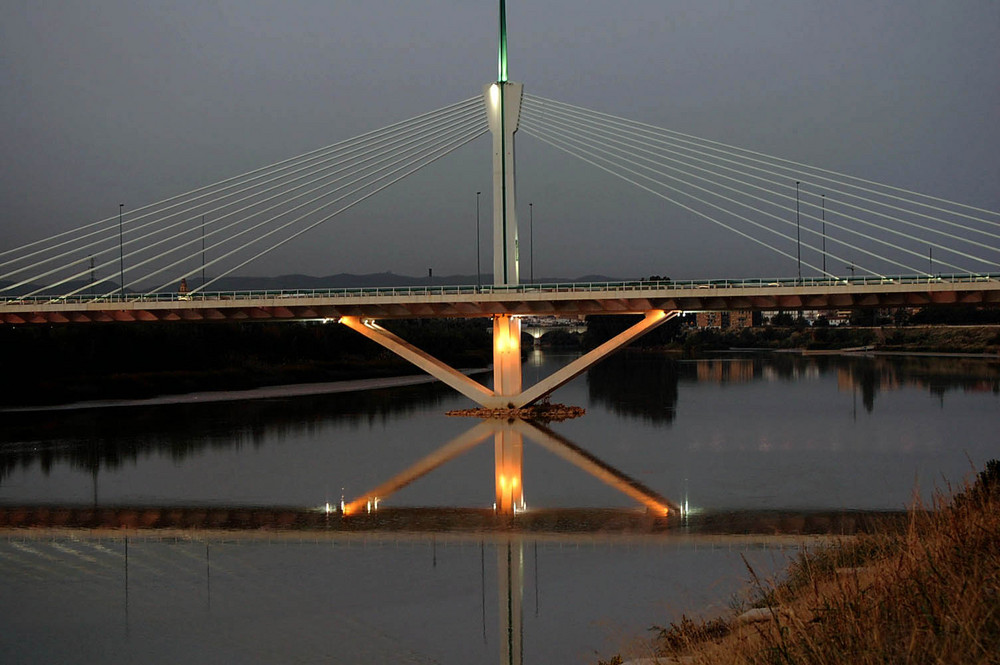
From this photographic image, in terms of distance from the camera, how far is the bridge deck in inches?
1427

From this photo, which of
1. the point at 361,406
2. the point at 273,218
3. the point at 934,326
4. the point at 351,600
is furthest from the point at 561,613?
the point at 934,326

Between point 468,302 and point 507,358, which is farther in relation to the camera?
point 507,358

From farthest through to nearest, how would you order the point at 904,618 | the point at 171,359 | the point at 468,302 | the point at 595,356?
1. the point at 171,359
2. the point at 595,356
3. the point at 468,302
4. the point at 904,618

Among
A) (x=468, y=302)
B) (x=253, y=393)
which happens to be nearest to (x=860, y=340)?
(x=253, y=393)

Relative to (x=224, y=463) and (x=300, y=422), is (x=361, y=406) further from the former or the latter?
(x=224, y=463)

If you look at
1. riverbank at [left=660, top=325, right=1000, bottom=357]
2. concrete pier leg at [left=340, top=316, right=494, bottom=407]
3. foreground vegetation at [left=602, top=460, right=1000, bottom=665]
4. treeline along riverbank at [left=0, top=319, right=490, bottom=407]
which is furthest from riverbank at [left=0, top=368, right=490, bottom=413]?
riverbank at [left=660, top=325, right=1000, bottom=357]

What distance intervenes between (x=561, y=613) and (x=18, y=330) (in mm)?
50045

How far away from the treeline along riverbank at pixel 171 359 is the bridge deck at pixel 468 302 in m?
12.0

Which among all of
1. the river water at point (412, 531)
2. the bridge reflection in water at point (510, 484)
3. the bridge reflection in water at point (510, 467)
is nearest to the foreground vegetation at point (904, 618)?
the river water at point (412, 531)

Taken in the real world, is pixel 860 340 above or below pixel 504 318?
below

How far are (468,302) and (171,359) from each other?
1178 inches

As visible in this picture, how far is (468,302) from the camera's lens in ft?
126

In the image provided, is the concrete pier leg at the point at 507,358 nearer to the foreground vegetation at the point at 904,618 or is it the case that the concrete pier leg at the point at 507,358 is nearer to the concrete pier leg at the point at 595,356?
the concrete pier leg at the point at 595,356

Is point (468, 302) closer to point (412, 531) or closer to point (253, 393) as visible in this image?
point (412, 531)
